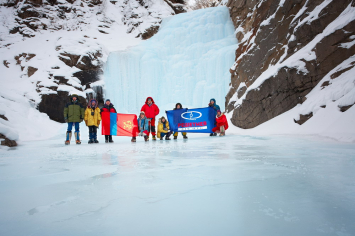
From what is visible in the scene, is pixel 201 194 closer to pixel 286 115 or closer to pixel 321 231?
pixel 321 231

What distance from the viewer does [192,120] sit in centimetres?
830

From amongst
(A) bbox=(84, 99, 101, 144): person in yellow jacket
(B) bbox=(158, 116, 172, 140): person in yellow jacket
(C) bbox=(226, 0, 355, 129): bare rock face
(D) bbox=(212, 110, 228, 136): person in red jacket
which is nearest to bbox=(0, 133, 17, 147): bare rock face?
(A) bbox=(84, 99, 101, 144): person in yellow jacket

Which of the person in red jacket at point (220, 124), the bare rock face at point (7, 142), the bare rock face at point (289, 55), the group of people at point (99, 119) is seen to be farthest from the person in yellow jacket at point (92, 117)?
the bare rock face at point (289, 55)

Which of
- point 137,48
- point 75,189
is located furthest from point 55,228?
point 137,48

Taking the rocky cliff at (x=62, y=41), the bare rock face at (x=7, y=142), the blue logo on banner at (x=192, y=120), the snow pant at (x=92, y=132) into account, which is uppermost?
the rocky cliff at (x=62, y=41)

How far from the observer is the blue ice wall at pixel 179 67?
1656 cm

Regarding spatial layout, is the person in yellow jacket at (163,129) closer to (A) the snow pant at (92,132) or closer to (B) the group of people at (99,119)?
(B) the group of people at (99,119)

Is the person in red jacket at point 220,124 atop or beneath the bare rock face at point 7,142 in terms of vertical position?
atop

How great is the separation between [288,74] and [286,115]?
4.79 feet

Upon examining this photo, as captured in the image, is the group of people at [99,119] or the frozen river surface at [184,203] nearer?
the frozen river surface at [184,203]

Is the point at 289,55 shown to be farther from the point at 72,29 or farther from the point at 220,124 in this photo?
the point at 72,29

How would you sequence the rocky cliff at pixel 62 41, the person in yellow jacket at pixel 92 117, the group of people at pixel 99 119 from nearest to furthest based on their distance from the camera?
the group of people at pixel 99 119 < the person in yellow jacket at pixel 92 117 < the rocky cliff at pixel 62 41

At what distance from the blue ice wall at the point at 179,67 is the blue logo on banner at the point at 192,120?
7813 mm

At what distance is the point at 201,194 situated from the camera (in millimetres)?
1435
